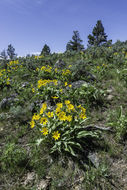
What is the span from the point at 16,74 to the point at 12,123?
4.61 m

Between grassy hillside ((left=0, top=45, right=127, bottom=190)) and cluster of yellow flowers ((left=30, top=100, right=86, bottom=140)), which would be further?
cluster of yellow flowers ((left=30, top=100, right=86, bottom=140))

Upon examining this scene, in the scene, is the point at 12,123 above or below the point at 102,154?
above

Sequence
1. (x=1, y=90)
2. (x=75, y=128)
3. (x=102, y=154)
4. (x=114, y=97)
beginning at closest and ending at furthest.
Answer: (x=102, y=154)
(x=75, y=128)
(x=114, y=97)
(x=1, y=90)

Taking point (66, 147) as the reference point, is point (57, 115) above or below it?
above

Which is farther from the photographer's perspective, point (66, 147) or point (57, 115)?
point (57, 115)

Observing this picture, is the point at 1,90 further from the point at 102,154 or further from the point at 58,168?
the point at 102,154

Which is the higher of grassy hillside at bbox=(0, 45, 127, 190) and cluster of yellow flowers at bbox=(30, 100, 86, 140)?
cluster of yellow flowers at bbox=(30, 100, 86, 140)

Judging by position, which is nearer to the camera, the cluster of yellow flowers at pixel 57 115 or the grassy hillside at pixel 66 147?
the grassy hillside at pixel 66 147

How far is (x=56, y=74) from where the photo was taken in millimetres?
6816

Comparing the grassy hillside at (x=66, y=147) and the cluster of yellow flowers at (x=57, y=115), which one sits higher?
the cluster of yellow flowers at (x=57, y=115)

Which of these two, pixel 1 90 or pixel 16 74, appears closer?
pixel 1 90

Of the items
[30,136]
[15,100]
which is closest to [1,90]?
[15,100]

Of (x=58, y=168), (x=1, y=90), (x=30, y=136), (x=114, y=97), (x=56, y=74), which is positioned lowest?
(x=58, y=168)

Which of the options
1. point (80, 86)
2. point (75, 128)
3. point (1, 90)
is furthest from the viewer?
point (1, 90)
